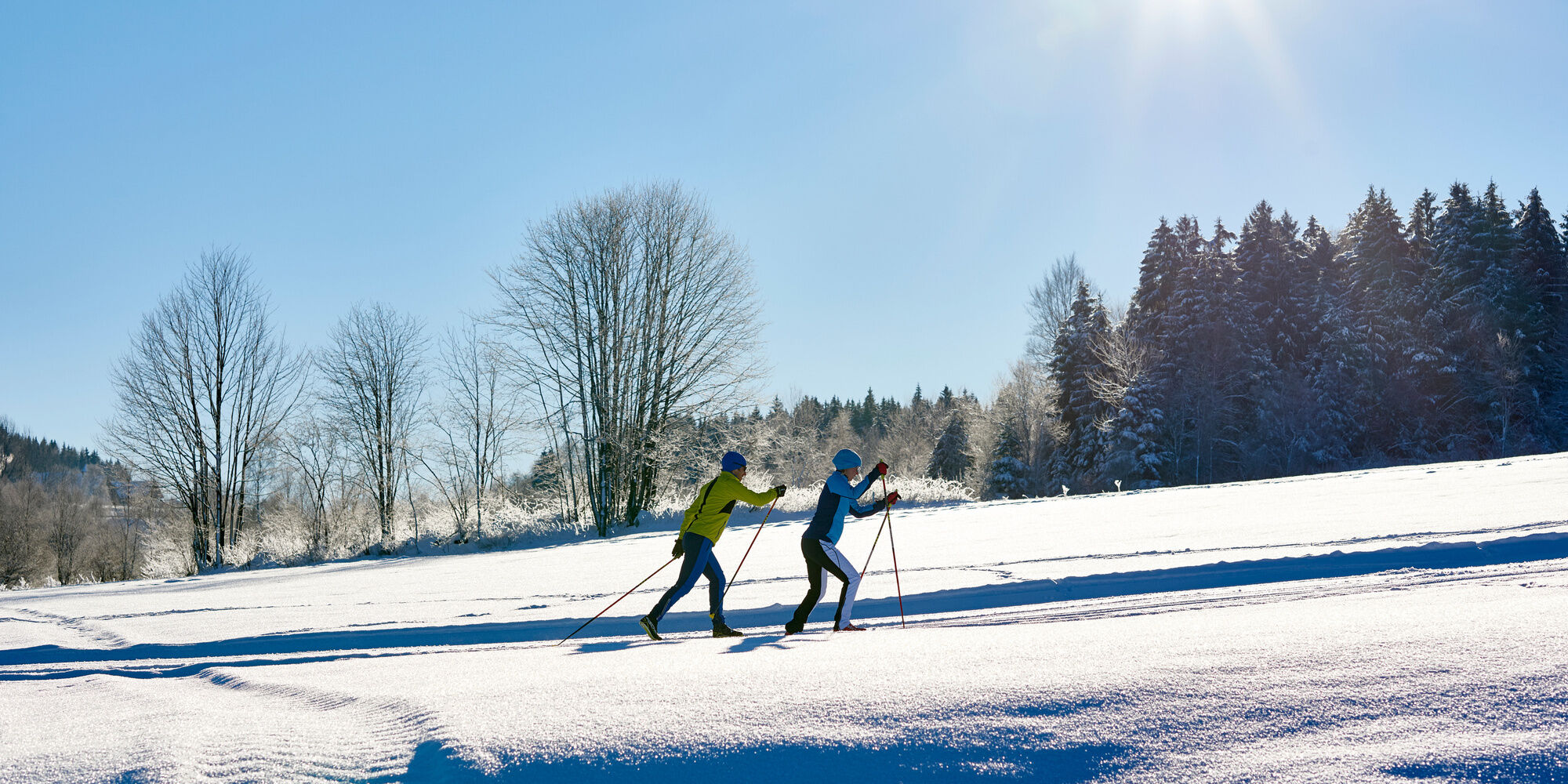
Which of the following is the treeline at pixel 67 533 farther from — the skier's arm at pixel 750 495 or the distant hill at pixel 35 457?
the skier's arm at pixel 750 495

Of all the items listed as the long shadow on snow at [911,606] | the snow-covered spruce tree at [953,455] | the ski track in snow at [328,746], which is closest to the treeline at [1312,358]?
the snow-covered spruce tree at [953,455]

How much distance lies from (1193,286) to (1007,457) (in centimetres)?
1332

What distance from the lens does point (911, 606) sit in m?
7.84

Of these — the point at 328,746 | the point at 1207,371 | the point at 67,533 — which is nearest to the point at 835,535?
the point at 328,746

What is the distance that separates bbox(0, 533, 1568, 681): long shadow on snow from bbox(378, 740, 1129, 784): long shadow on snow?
Answer: 4056 millimetres

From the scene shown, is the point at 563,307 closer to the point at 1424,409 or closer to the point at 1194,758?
the point at 1194,758

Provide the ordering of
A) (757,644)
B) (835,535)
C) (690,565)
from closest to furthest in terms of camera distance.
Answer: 1. (757,644)
2. (835,535)
3. (690,565)

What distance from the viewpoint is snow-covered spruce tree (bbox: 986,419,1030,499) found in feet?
138

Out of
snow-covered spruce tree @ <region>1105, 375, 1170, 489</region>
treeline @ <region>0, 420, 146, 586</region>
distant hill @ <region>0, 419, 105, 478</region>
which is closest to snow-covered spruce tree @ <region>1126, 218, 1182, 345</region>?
snow-covered spruce tree @ <region>1105, 375, 1170, 489</region>

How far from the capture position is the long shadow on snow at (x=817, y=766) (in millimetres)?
2330

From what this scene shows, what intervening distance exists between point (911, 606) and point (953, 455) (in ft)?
152

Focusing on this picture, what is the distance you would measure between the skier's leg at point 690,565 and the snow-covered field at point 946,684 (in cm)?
40

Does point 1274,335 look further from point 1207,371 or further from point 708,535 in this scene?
point 708,535

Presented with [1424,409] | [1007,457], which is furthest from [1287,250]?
[1007,457]
